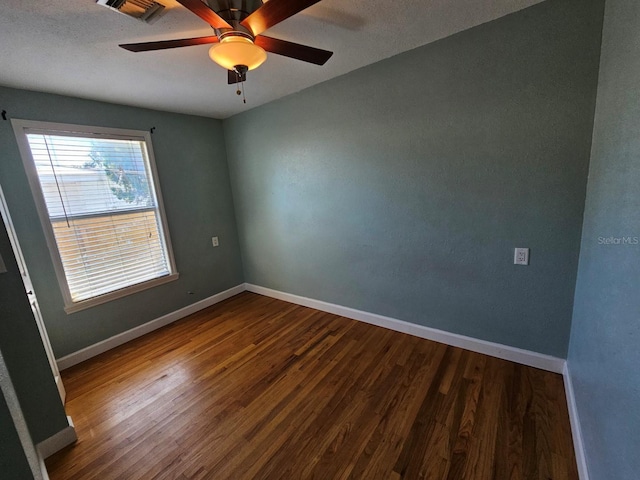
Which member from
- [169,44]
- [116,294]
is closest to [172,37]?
[169,44]

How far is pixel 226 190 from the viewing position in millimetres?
3398

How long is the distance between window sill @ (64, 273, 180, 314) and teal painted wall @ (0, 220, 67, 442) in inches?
40.7

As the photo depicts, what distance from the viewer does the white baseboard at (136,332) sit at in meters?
2.27

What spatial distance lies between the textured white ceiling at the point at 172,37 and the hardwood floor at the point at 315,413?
2291 millimetres

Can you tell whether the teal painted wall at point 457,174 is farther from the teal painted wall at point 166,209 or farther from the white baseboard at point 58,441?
the white baseboard at point 58,441

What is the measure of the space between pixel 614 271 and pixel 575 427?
92 cm

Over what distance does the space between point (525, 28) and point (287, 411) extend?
2.76 meters

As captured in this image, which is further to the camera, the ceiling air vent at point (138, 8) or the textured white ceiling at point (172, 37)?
the textured white ceiling at point (172, 37)

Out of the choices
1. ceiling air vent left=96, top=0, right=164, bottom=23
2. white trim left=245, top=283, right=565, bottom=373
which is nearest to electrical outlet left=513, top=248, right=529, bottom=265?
white trim left=245, top=283, right=565, bottom=373

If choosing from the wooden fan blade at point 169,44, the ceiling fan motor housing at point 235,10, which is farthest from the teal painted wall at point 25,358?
the ceiling fan motor housing at point 235,10

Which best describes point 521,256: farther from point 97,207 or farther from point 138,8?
point 97,207

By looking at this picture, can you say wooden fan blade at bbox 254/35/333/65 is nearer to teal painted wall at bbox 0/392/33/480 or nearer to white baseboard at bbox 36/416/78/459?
teal painted wall at bbox 0/392/33/480

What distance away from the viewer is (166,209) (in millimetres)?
2844

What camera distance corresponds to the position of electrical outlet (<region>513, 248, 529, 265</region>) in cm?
175
